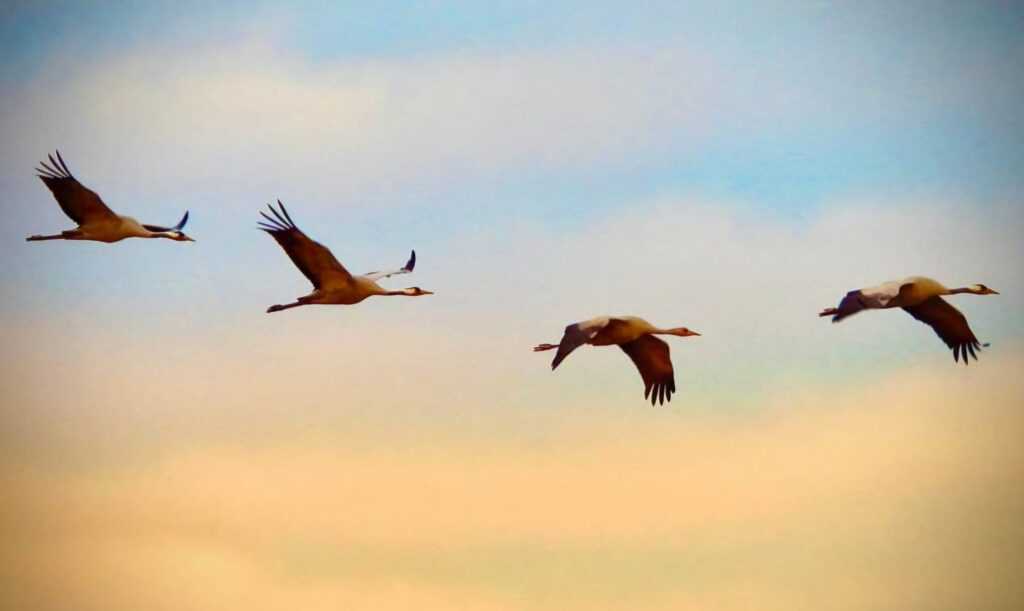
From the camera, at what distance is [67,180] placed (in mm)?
26516

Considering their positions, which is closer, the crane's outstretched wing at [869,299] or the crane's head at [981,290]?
the crane's outstretched wing at [869,299]

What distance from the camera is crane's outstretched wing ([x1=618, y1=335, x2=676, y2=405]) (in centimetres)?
2584

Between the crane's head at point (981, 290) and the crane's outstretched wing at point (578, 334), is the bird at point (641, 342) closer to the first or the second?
the crane's outstretched wing at point (578, 334)

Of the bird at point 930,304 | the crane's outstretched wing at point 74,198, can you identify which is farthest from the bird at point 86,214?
the bird at point 930,304

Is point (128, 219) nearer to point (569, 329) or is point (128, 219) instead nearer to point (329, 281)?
point (329, 281)

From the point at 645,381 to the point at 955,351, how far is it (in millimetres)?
4441

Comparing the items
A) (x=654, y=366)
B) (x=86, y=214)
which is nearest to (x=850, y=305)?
(x=654, y=366)

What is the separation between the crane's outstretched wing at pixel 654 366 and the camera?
84.8 feet

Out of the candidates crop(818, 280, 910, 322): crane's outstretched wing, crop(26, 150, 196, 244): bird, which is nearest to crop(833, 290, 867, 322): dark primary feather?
crop(818, 280, 910, 322): crane's outstretched wing

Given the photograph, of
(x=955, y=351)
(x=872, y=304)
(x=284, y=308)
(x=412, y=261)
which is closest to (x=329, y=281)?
(x=284, y=308)

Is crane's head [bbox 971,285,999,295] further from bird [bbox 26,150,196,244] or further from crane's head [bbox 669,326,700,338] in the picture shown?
bird [bbox 26,150,196,244]

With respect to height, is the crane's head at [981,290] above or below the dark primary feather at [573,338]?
above

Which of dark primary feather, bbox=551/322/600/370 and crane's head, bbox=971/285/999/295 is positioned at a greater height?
crane's head, bbox=971/285/999/295

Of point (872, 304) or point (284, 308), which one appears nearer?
point (872, 304)
